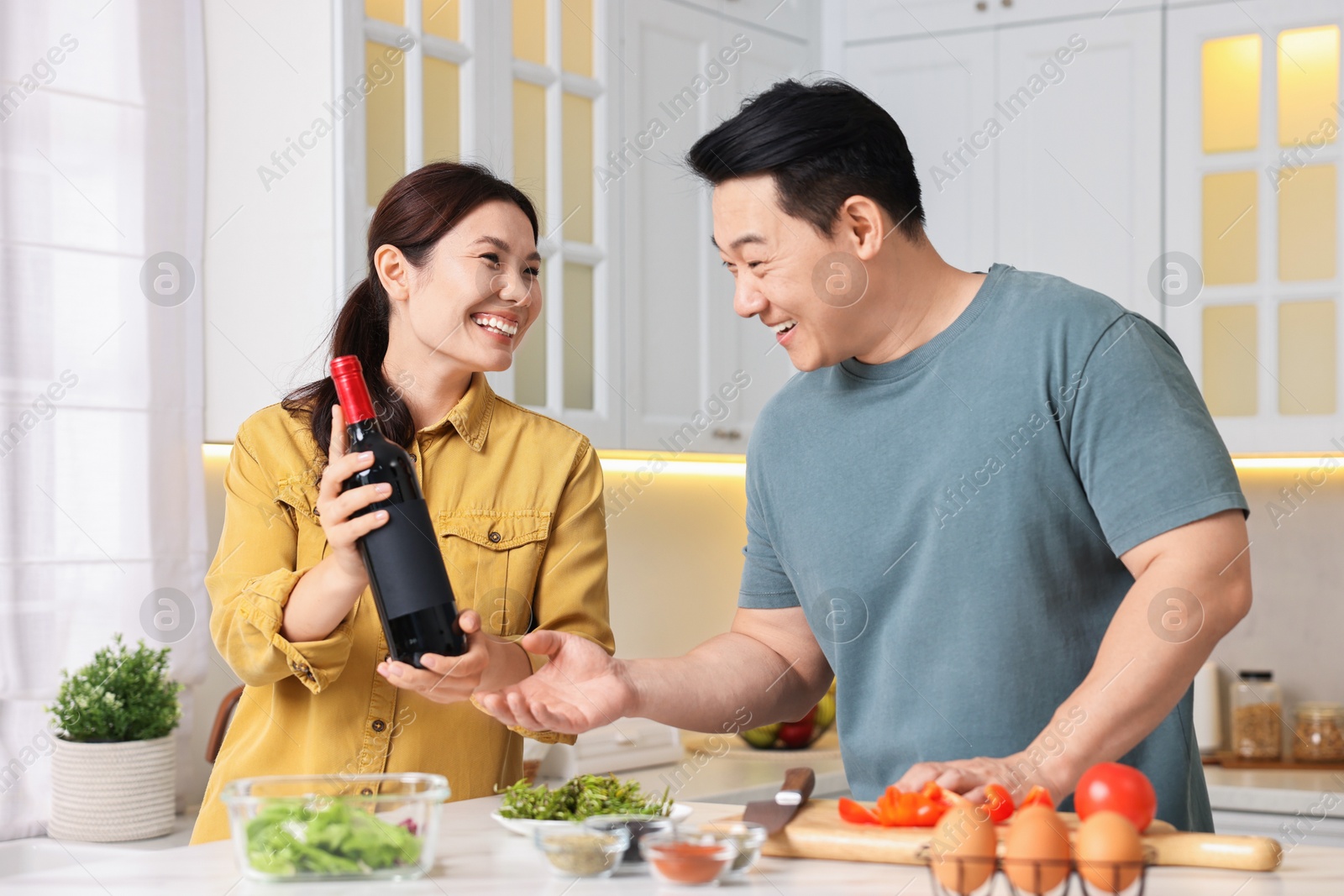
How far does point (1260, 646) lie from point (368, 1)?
2.41 metres

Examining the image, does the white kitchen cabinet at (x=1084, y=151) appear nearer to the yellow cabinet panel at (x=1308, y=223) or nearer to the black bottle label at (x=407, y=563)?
the yellow cabinet panel at (x=1308, y=223)

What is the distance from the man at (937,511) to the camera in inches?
43.8

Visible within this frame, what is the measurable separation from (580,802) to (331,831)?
254mm

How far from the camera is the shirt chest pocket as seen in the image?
145 centimetres

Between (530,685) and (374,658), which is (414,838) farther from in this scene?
(374,658)

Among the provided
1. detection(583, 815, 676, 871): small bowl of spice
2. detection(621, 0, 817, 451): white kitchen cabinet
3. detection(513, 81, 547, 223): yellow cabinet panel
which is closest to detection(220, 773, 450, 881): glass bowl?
detection(583, 815, 676, 871): small bowl of spice

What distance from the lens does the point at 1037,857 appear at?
2.61 feet

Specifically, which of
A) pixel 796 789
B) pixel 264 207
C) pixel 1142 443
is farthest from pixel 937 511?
pixel 264 207

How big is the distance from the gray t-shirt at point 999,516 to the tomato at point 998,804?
Result: 0.86ft

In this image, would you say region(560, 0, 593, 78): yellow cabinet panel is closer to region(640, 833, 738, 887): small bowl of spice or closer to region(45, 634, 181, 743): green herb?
region(45, 634, 181, 743): green herb

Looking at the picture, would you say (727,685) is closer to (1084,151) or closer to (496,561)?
(496,561)

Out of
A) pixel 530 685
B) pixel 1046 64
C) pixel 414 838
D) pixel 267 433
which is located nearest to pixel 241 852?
pixel 414 838

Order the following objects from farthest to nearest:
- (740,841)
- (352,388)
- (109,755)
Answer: (109,755) < (352,388) < (740,841)

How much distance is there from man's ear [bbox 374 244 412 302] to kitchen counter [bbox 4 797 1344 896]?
2.32 feet
